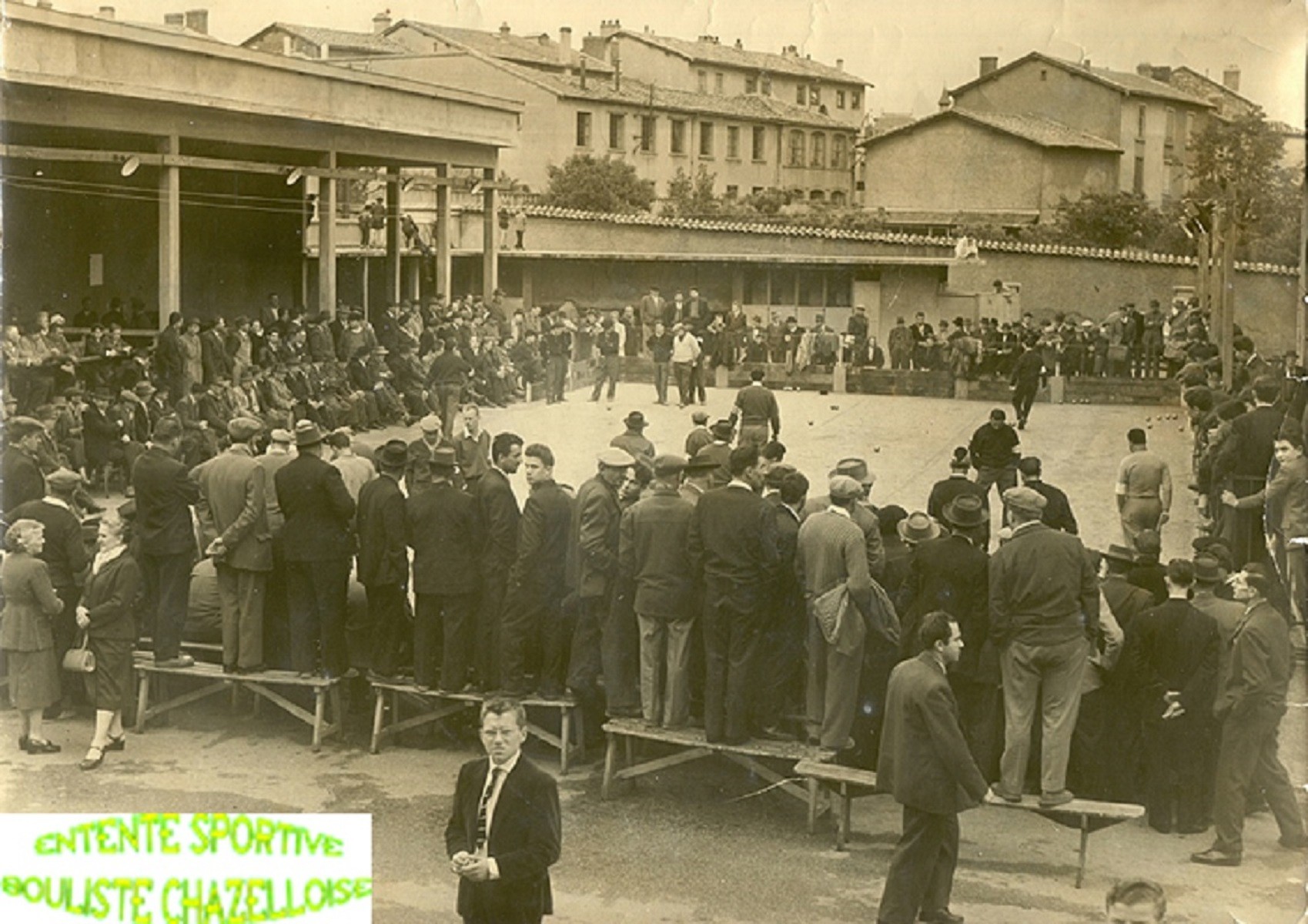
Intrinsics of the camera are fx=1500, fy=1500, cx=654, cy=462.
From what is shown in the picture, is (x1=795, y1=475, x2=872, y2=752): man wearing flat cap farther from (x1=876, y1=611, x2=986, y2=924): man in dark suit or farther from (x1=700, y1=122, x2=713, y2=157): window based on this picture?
(x1=700, y1=122, x2=713, y2=157): window

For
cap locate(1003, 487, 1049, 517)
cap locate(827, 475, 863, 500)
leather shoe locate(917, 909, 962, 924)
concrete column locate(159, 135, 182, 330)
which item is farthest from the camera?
concrete column locate(159, 135, 182, 330)

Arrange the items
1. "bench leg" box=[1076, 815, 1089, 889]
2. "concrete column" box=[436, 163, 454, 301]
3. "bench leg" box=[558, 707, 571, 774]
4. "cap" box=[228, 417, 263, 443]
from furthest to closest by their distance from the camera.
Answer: "concrete column" box=[436, 163, 454, 301] < "cap" box=[228, 417, 263, 443] < "bench leg" box=[558, 707, 571, 774] < "bench leg" box=[1076, 815, 1089, 889]

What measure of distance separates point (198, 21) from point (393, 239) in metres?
5.21

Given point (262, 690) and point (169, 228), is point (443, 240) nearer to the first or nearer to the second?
point (169, 228)

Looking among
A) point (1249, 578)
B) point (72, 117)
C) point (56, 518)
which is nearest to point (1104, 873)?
point (1249, 578)

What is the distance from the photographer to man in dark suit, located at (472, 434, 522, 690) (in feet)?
28.2

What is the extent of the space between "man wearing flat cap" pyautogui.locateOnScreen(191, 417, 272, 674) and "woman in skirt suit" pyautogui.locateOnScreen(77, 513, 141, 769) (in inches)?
23.7

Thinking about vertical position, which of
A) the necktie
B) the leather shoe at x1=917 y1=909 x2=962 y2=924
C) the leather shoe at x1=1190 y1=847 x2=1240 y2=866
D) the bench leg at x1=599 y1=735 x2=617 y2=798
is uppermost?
the necktie

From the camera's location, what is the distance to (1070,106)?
37.3 ft

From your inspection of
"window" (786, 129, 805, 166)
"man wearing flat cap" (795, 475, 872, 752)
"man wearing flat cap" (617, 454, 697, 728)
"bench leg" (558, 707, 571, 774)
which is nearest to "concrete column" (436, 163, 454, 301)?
"window" (786, 129, 805, 166)

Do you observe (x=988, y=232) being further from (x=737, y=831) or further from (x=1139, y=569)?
(x=737, y=831)

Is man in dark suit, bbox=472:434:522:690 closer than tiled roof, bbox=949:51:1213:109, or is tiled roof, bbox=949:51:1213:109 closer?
man in dark suit, bbox=472:434:522:690

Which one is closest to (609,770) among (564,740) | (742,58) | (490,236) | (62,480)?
(564,740)

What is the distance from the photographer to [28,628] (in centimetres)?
841
